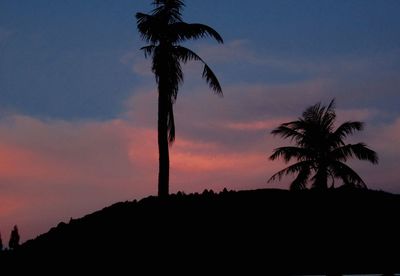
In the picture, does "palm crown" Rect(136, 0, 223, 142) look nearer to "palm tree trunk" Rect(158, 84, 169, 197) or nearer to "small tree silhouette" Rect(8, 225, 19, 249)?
"palm tree trunk" Rect(158, 84, 169, 197)

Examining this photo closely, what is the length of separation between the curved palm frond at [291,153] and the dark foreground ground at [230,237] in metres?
8.78

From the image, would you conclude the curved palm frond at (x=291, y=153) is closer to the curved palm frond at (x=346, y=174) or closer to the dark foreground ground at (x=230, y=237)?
the curved palm frond at (x=346, y=174)

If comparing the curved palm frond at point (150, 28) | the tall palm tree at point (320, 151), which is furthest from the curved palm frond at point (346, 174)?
the curved palm frond at point (150, 28)

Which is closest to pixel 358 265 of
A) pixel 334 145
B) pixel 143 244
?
pixel 143 244

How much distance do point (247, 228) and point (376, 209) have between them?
483cm

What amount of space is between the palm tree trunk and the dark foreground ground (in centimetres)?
64

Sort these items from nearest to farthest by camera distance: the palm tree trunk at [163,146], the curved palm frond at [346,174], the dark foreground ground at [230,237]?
the dark foreground ground at [230,237]
the palm tree trunk at [163,146]
the curved palm frond at [346,174]

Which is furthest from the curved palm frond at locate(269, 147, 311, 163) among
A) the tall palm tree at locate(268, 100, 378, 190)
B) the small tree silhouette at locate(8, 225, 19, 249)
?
the small tree silhouette at locate(8, 225, 19, 249)

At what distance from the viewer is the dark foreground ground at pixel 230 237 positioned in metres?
16.1

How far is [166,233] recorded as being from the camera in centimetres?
1750

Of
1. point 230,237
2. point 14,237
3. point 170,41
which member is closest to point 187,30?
point 170,41

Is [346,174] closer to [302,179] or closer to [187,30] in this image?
[302,179]

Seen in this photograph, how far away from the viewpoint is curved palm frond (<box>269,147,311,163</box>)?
28984 mm

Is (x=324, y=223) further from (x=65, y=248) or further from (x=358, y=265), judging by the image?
(x=65, y=248)
